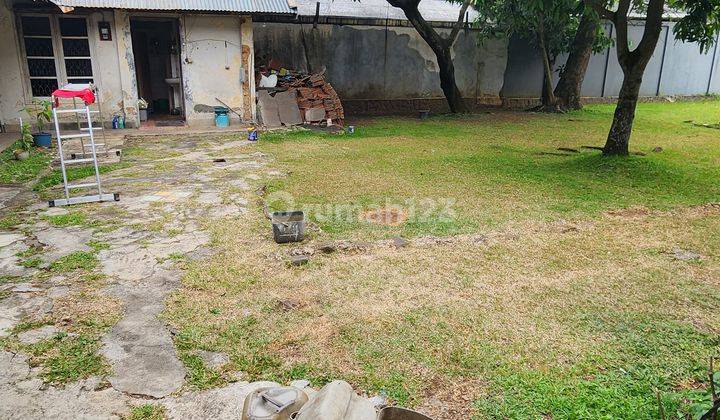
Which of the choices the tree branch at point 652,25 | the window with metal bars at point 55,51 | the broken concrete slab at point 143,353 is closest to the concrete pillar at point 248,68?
the window with metal bars at point 55,51

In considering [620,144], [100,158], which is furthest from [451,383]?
[100,158]

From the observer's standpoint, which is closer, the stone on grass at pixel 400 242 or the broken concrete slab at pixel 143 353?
the broken concrete slab at pixel 143 353

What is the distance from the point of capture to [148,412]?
98.1 inches

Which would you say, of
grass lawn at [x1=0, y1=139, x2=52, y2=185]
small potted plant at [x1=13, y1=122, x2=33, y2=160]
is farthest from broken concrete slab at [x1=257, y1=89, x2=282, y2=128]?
small potted plant at [x1=13, y1=122, x2=33, y2=160]

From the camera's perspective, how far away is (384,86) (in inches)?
588

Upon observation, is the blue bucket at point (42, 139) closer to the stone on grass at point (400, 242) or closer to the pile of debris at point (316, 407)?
the stone on grass at point (400, 242)

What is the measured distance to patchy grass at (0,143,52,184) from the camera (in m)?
6.93

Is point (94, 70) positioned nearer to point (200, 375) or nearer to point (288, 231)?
point (288, 231)

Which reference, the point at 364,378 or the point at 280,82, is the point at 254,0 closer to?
the point at 280,82

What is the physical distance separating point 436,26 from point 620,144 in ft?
27.4

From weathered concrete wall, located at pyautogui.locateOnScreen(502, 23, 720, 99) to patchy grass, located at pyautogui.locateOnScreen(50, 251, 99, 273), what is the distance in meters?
14.5

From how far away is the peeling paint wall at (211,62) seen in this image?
1104 cm

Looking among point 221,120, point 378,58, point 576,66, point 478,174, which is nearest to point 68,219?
point 478,174

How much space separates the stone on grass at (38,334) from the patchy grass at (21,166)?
4.52 meters
